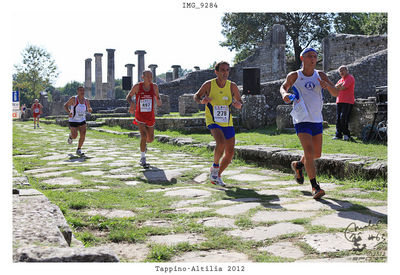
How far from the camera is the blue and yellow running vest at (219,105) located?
17.5ft

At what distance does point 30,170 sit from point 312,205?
427cm

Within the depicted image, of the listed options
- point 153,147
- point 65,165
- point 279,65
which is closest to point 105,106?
point 279,65

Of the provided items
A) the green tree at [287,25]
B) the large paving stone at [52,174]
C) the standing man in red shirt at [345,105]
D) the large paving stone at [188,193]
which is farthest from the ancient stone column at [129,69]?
the large paving stone at [188,193]

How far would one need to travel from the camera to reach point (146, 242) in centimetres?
297

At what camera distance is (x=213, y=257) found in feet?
8.59

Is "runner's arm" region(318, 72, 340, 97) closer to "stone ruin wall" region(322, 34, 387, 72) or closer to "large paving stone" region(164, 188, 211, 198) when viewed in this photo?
"large paving stone" region(164, 188, 211, 198)

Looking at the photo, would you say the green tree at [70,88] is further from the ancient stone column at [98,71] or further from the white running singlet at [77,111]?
the white running singlet at [77,111]

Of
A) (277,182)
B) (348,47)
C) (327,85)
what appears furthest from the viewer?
(348,47)

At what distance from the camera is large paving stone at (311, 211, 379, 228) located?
3.21m

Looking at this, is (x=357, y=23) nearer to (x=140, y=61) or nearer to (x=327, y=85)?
(x=140, y=61)

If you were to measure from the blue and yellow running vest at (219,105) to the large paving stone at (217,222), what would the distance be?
6.63ft

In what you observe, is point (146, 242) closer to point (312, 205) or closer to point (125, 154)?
point (312, 205)

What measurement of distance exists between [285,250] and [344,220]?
2.80ft

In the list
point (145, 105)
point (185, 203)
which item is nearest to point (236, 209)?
point (185, 203)
